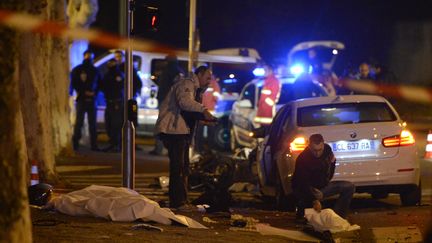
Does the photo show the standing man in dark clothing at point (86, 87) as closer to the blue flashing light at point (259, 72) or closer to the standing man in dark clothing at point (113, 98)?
the standing man in dark clothing at point (113, 98)

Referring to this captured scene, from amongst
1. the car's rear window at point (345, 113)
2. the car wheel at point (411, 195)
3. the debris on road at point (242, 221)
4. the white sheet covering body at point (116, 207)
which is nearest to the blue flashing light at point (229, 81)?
the car's rear window at point (345, 113)

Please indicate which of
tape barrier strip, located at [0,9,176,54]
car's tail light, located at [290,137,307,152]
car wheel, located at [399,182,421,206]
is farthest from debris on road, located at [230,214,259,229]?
tape barrier strip, located at [0,9,176,54]

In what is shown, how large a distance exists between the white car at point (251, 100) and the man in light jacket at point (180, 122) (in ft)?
23.6

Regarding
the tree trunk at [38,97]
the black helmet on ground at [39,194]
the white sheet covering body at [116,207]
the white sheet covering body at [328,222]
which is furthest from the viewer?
the tree trunk at [38,97]

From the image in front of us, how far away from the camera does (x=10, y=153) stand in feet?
19.1

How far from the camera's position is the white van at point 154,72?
68.7 ft

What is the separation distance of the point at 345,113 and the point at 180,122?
238 cm

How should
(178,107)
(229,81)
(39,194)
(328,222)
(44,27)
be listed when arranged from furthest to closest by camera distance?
(229,81) < (44,27) < (178,107) < (39,194) < (328,222)

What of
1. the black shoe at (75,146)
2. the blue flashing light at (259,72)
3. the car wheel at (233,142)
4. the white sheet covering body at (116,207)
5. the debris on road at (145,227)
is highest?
the blue flashing light at (259,72)

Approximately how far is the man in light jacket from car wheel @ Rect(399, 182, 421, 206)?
9.32 feet

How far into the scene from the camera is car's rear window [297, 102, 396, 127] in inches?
481

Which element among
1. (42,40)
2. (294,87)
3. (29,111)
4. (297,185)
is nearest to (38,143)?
(29,111)

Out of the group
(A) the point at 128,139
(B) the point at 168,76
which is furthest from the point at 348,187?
(B) the point at 168,76

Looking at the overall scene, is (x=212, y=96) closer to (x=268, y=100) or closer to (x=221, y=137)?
(x=221, y=137)
